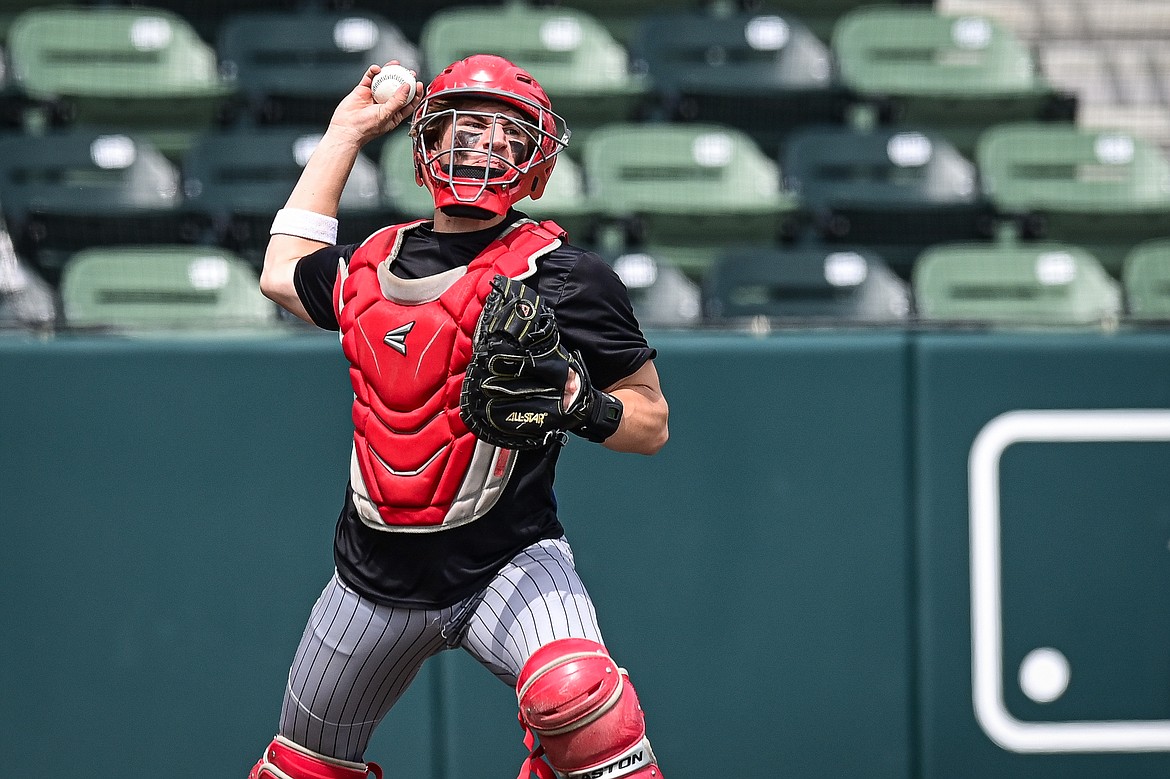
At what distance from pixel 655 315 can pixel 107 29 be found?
3.09 m

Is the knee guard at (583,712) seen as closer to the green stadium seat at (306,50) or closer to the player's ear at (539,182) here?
the player's ear at (539,182)

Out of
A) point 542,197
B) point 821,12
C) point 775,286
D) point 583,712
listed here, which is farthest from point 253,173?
point 583,712

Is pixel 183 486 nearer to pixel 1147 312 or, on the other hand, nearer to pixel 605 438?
pixel 605 438

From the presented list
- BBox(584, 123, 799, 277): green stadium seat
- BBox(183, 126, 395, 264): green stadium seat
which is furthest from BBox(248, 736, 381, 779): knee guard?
BBox(584, 123, 799, 277): green stadium seat

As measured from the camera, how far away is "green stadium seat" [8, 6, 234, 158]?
5.91 meters

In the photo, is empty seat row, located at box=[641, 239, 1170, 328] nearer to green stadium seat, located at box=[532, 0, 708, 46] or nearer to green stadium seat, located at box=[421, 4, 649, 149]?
green stadium seat, located at box=[421, 4, 649, 149]

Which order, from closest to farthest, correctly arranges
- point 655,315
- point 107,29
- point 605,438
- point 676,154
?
point 605,438 < point 655,315 < point 676,154 < point 107,29

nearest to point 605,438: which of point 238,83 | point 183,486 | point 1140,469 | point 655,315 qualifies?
point 183,486

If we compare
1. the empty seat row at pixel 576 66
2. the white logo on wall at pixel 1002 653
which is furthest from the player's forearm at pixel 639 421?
the empty seat row at pixel 576 66

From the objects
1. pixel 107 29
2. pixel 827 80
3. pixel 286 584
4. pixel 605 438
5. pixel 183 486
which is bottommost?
pixel 286 584

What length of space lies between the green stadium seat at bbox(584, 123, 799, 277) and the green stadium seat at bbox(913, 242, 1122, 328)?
75cm

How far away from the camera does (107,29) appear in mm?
6113

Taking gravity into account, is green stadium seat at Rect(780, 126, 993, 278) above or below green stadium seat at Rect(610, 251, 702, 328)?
above

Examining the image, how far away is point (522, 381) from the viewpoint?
2.22 m
